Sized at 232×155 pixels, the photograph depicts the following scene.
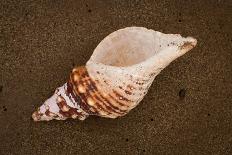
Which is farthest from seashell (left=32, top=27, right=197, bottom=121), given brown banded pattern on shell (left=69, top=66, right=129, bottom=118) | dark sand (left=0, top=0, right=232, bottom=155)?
dark sand (left=0, top=0, right=232, bottom=155)

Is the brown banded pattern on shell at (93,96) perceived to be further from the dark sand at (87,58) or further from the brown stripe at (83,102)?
the dark sand at (87,58)

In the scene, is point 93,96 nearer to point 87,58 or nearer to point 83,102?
point 83,102

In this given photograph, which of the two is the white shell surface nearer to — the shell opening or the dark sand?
the shell opening

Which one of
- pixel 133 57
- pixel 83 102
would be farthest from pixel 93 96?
pixel 133 57

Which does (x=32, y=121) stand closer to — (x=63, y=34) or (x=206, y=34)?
(x=63, y=34)

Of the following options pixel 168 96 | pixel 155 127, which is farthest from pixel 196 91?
pixel 155 127

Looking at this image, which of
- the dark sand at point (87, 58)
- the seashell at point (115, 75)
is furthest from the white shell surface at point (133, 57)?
the dark sand at point (87, 58)
